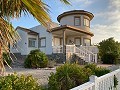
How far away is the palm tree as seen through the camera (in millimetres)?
3264

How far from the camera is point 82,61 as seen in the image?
70.4 ft

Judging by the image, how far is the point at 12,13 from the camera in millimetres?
3895

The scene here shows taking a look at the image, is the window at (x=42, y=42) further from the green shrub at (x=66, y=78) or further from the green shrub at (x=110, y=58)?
the green shrub at (x=66, y=78)

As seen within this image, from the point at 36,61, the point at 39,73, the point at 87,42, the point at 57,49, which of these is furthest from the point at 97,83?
the point at 87,42

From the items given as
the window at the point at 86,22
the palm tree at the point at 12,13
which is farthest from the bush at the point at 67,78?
the window at the point at 86,22

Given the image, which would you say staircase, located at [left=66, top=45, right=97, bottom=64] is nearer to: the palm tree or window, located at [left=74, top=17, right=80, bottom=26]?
window, located at [left=74, top=17, right=80, bottom=26]

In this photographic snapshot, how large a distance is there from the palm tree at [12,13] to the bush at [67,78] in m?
2.97

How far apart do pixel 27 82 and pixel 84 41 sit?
24670mm

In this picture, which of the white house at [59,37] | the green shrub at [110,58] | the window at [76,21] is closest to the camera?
the green shrub at [110,58]

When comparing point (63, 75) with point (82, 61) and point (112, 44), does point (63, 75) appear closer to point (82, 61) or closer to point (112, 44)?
point (82, 61)

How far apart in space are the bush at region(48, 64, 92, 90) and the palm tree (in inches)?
117

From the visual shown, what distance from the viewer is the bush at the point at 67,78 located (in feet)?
21.1

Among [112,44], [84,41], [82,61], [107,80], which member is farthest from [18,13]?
[112,44]

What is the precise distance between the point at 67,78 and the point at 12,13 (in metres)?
3.33
